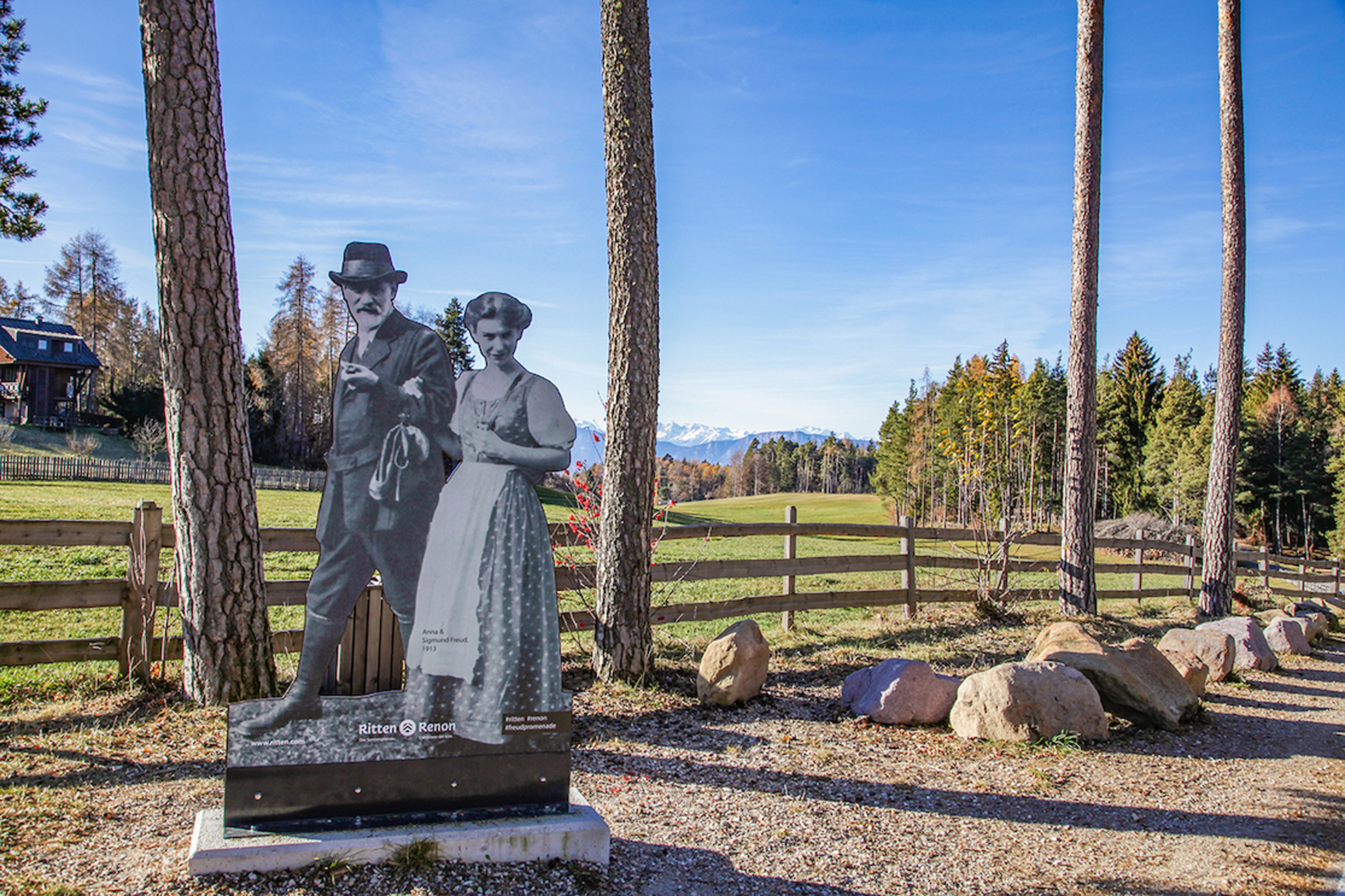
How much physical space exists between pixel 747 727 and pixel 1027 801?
1802 millimetres

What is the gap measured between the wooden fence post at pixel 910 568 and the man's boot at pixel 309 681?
7.36 metres

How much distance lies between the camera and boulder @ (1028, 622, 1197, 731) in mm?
5508

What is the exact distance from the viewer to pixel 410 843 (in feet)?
9.59

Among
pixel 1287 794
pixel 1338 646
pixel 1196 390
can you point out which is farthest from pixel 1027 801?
pixel 1196 390

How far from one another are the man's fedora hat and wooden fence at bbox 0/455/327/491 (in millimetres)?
20819

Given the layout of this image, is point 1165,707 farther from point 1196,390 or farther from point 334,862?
point 1196,390

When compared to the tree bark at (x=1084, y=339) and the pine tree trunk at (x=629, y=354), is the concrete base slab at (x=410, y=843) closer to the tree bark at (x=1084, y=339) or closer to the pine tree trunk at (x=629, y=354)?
the pine tree trunk at (x=629, y=354)

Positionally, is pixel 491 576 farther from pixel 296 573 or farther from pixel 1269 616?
pixel 1269 616

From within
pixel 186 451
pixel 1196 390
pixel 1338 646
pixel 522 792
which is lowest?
pixel 1338 646

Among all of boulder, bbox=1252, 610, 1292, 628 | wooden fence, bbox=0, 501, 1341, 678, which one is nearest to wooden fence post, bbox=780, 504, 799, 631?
wooden fence, bbox=0, 501, 1341, 678

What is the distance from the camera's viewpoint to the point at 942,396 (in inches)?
2109

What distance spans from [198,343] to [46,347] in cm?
4689

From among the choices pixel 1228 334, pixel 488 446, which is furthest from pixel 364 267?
pixel 1228 334

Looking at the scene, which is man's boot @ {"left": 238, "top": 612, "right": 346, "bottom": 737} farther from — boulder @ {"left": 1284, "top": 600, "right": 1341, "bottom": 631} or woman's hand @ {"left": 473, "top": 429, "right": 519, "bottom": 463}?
boulder @ {"left": 1284, "top": 600, "right": 1341, "bottom": 631}
